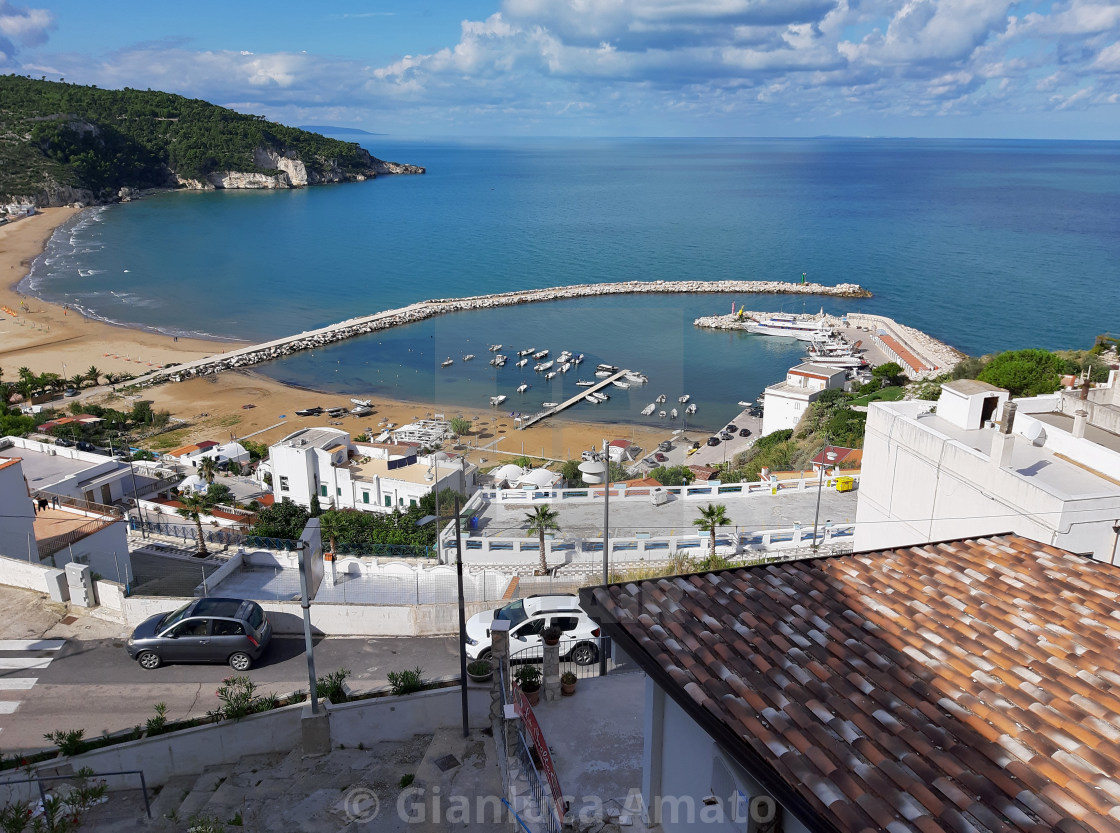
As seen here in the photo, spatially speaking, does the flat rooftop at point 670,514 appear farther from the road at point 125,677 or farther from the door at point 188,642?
the door at point 188,642

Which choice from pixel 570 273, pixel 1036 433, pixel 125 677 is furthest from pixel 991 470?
pixel 570 273

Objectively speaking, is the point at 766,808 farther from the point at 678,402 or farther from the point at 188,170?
the point at 188,170

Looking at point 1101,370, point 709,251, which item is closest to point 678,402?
point 1101,370

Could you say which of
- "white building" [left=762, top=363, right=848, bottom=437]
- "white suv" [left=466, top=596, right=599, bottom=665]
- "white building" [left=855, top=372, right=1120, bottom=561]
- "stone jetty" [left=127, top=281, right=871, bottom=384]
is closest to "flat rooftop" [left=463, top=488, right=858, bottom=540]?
"white building" [left=855, top=372, right=1120, bottom=561]

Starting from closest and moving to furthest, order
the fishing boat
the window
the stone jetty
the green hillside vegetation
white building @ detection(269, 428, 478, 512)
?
the window
white building @ detection(269, 428, 478, 512)
the stone jetty
the fishing boat
the green hillside vegetation

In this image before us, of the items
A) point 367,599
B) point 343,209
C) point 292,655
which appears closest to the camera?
point 292,655

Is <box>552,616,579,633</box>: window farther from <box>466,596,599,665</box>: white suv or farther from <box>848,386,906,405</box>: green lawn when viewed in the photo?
<box>848,386,906,405</box>: green lawn

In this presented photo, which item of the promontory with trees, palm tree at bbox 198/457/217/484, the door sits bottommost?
palm tree at bbox 198/457/217/484
